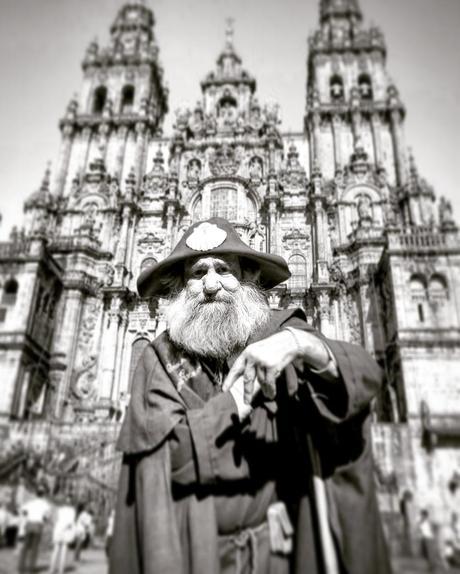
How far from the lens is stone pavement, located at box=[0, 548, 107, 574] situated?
8922 mm

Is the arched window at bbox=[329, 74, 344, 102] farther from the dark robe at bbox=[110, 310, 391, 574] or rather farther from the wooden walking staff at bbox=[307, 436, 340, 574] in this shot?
the wooden walking staff at bbox=[307, 436, 340, 574]

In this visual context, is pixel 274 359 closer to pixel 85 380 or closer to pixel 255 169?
pixel 85 380

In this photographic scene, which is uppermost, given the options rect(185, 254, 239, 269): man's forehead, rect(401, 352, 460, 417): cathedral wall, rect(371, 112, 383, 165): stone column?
rect(371, 112, 383, 165): stone column

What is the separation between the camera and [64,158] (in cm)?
2533

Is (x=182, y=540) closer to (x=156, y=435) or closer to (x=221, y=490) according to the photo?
(x=221, y=490)

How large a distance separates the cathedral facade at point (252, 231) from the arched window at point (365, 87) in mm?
145

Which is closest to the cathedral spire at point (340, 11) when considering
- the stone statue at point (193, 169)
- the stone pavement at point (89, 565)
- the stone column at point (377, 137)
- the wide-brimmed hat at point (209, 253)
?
the stone column at point (377, 137)

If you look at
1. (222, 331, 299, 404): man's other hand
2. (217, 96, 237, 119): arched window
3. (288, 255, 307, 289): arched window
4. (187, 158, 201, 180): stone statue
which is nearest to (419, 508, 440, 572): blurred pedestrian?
(222, 331, 299, 404): man's other hand

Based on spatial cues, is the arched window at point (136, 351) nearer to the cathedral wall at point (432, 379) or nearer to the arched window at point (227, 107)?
the cathedral wall at point (432, 379)

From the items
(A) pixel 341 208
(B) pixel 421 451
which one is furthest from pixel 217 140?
(B) pixel 421 451

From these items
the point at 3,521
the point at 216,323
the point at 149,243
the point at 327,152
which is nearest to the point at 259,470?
the point at 216,323

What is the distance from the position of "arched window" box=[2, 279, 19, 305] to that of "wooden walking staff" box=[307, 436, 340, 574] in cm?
1805

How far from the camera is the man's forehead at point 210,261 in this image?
9.40ft

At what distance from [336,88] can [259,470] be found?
2813 centimetres
